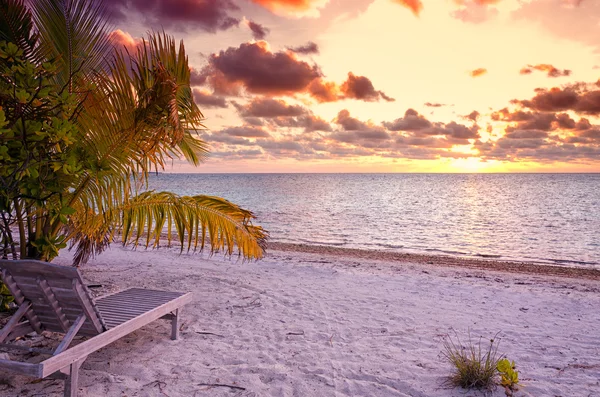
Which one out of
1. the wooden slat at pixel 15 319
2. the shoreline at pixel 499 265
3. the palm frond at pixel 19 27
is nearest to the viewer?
the wooden slat at pixel 15 319

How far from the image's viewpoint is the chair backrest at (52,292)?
3.13 meters

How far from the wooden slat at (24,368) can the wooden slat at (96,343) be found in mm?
30

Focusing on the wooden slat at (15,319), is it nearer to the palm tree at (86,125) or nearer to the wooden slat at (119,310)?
the wooden slat at (119,310)

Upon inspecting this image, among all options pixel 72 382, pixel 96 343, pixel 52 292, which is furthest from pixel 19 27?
pixel 72 382

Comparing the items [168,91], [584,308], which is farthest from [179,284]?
[584,308]

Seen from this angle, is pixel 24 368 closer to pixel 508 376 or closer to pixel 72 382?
pixel 72 382

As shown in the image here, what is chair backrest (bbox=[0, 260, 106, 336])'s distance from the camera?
10.3 feet

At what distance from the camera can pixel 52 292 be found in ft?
10.9

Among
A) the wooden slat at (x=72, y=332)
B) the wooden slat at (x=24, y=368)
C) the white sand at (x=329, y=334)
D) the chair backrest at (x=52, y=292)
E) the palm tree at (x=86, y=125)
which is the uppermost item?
the palm tree at (x=86, y=125)

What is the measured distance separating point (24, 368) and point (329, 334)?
3333 millimetres

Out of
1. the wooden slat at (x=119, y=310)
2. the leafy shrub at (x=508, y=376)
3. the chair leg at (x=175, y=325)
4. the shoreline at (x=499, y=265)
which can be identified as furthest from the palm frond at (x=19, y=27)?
the shoreline at (x=499, y=265)

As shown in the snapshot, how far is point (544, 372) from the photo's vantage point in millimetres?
4156

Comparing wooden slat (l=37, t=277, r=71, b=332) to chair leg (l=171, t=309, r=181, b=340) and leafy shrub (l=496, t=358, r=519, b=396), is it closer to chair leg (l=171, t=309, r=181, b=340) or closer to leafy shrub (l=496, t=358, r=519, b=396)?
chair leg (l=171, t=309, r=181, b=340)

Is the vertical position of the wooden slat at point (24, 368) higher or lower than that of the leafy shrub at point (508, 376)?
higher
